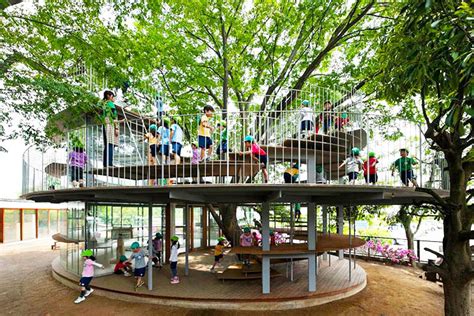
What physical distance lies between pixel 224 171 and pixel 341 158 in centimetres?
404

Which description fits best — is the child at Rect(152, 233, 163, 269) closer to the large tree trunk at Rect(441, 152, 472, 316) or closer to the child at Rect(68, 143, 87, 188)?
the child at Rect(68, 143, 87, 188)

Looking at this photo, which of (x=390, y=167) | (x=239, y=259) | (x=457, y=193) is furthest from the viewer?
(x=239, y=259)

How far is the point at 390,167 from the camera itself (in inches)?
353

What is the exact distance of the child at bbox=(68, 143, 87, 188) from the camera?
8.79 m

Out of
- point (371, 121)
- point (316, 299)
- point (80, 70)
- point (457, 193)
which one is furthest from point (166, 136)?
point (371, 121)

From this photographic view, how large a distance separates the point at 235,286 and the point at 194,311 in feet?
5.57

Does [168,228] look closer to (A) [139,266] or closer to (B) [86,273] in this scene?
(A) [139,266]

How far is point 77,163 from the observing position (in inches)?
348

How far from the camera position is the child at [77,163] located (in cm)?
879

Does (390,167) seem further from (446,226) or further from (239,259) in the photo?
(239,259)

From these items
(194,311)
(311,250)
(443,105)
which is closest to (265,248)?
(311,250)

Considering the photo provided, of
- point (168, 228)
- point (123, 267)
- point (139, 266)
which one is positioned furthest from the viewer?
point (168, 228)

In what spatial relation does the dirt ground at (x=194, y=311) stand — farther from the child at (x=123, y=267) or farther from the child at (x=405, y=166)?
the child at (x=405, y=166)

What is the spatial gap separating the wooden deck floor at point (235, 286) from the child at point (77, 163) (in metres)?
3.21
